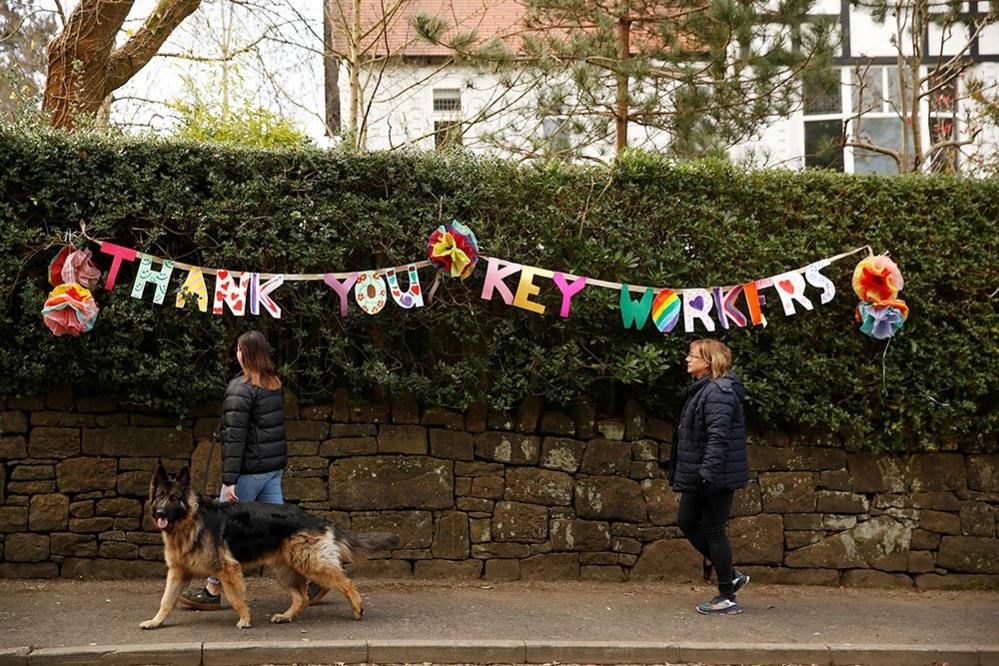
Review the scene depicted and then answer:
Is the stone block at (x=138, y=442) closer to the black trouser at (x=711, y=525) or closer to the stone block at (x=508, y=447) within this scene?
the stone block at (x=508, y=447)

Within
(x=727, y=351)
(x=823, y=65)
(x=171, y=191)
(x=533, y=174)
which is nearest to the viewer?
(x=727, y=351)

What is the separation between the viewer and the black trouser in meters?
7.82

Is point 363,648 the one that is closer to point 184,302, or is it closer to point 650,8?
point 184,302

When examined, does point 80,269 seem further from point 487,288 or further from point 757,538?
point 757,538

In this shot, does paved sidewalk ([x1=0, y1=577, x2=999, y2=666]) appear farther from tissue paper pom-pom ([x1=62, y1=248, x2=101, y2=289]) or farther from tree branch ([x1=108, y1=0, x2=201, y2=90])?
tree branch ([x1=108, y1=0, x2=201, y2=90])

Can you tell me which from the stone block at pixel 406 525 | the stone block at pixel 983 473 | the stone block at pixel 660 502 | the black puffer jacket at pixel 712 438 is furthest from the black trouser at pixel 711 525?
the stone block at pixel 983 473

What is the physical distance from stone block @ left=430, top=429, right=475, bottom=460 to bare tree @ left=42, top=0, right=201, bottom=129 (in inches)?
205

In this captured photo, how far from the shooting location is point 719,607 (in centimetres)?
809

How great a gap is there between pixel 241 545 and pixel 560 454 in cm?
307

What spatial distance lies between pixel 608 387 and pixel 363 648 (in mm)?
3462

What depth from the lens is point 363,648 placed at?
675 cm

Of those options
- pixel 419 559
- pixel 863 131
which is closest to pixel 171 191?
pixel 419 559

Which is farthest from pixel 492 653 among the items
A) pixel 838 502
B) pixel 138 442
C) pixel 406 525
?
pixel 838 502

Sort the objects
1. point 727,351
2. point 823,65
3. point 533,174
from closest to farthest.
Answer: point 727,351, point 533,174, point 823,65
